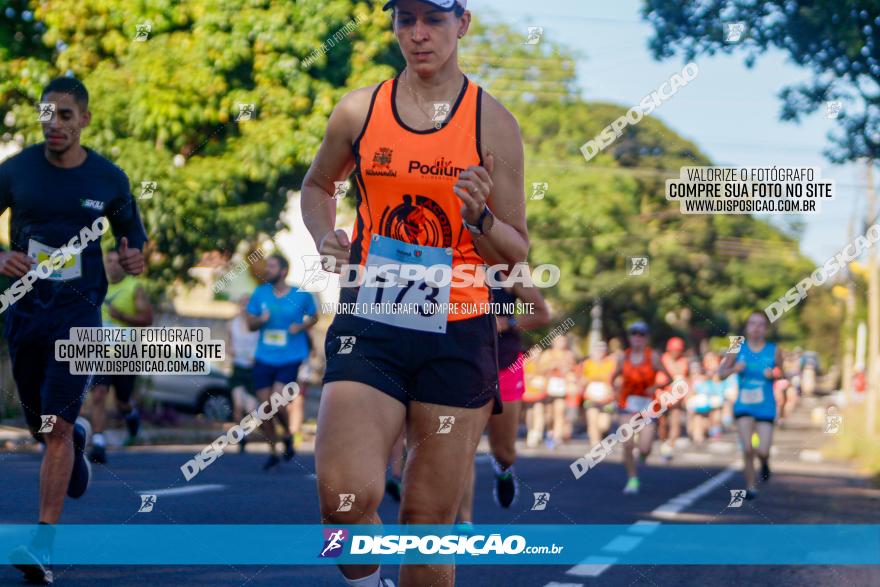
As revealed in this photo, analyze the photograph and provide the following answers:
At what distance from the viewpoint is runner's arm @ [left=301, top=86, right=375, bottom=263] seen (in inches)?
184

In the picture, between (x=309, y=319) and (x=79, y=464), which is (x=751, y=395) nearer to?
(x=309, y=319)

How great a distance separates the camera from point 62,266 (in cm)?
625

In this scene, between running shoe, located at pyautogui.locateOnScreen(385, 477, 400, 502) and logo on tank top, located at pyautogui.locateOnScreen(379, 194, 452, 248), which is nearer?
logo on tank top, located at pyautogui.locateOnScreen(379, 194, 452, 248)

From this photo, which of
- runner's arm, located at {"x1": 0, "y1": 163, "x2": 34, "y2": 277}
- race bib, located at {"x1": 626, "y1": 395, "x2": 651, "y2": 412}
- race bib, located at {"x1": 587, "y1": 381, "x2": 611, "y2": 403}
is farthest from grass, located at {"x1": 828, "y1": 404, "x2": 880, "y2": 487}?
runner's arm, located at {"x1": 0, "y1": 163, "x2": 34, "y2": 277}

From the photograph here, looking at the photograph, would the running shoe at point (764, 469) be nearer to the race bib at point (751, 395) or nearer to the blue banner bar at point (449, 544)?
the race bib at point (751, 395)

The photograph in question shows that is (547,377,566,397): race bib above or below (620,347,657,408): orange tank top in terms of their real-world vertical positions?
below

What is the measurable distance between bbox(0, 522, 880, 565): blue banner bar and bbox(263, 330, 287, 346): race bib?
4384 millimetres

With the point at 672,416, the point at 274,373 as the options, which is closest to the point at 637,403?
the point at 274,373

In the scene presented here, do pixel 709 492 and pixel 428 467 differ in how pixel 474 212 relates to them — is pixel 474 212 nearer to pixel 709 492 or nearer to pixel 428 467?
pixel 428 467

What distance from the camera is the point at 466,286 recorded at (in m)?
4.62

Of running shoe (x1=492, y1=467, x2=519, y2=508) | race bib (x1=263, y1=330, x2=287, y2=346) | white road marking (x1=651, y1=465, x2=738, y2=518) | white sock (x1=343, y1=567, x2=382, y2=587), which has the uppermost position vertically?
race bib (x1=263, y1=330, x2=287, y2=346)

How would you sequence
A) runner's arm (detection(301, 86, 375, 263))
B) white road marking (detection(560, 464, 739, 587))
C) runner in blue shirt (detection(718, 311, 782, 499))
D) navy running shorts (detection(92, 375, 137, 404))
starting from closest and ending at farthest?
runner's arm (detection(301, 86, 375, 263))
white road marking (detection(560, 464, 739, 587))
navy running shorts (detection(92, 375, 137, 404))
runner in blue shirt (detection(718, 311, 782, 499))

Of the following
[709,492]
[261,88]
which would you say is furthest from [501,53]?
[709,492]

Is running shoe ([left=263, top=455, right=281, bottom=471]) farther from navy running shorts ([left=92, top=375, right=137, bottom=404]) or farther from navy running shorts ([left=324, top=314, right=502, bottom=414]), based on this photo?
navy running shorts ([left=324, top=314, right=502, bottom=414])
